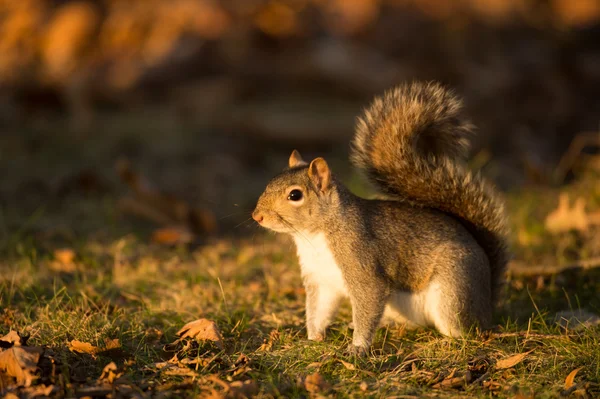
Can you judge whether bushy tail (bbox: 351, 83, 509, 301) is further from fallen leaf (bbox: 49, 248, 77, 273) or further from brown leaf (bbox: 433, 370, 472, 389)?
fallen leaf (bbox: 49, 248, 77, 273)

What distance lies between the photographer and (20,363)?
2.38 metres

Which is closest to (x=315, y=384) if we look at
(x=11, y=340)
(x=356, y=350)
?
(x=356, y=350)

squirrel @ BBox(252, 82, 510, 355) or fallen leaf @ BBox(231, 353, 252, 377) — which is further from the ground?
squirrel @ BBox(252, 82, 510, 355)

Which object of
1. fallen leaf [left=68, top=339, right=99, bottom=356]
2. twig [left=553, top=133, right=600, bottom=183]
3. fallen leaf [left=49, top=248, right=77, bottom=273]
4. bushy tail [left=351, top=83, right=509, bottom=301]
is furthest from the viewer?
twig [left=553, top=133, right=600, bottom=183]

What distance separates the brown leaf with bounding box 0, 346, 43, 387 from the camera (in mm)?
2365

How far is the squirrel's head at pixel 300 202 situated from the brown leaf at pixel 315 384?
759mm

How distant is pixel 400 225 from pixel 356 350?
66 centimetres

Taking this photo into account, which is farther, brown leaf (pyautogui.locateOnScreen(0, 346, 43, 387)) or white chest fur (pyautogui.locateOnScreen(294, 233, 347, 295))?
white chest fur (pyautogui.locateOnScreen(294, 233, 347, 295))

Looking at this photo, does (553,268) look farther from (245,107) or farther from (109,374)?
(245,107)

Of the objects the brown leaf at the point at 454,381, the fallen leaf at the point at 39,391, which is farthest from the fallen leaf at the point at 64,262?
the brown leaf at the point at 454,381

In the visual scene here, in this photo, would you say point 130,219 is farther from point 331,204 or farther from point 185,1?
point 185,1

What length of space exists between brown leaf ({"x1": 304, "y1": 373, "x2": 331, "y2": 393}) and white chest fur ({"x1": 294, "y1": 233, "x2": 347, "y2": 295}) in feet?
1.81

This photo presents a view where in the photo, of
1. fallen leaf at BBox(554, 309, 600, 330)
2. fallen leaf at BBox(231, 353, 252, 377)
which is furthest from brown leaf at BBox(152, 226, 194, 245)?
fallen leaf at BBox(554, 309, 600, 330)

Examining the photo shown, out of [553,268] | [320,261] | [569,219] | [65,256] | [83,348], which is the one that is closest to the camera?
[83,348]
